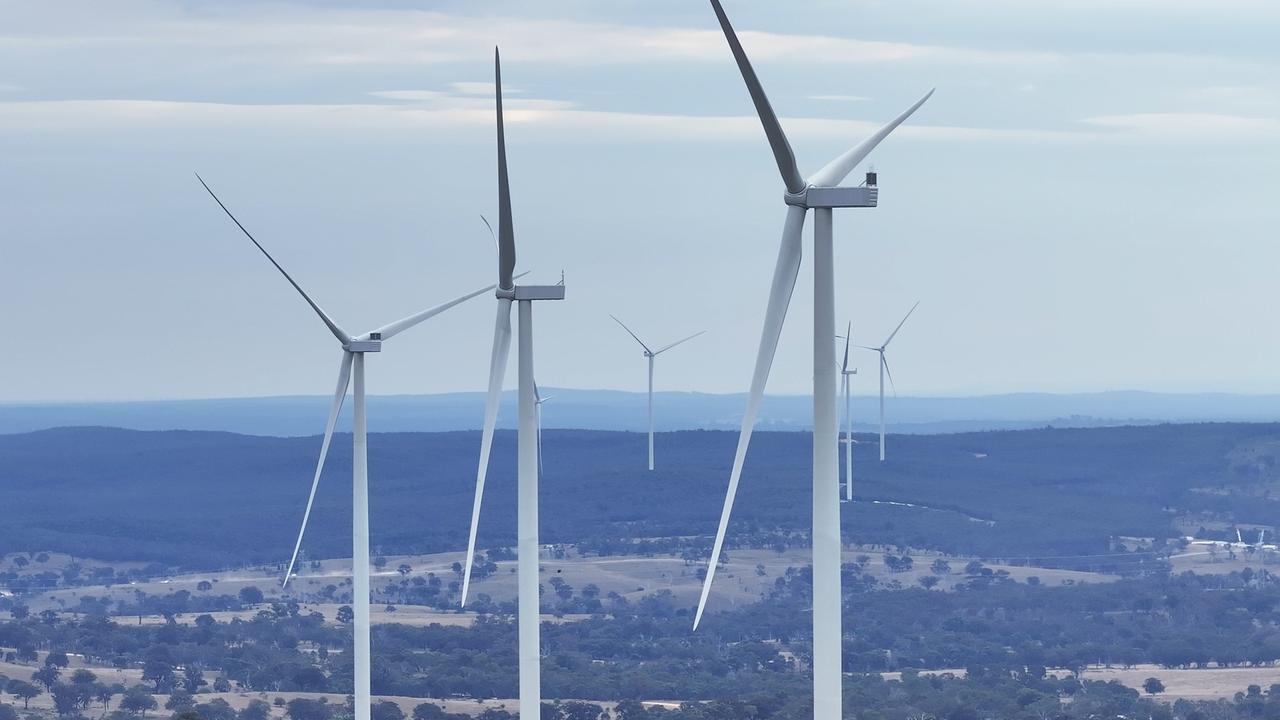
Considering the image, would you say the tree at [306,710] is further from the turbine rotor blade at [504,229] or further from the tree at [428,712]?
the turbine rotor blade at [504,229]

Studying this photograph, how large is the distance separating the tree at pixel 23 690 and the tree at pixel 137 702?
801cm

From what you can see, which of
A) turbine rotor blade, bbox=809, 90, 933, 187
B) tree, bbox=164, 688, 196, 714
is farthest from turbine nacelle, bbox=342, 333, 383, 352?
tree, bbox=164, 688, 196, 714

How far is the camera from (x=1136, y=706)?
15988cm

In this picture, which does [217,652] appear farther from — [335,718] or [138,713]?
[335,718]

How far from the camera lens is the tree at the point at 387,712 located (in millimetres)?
148375

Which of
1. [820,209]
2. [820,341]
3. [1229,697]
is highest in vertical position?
[820,209]

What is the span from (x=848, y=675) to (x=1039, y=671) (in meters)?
16.8

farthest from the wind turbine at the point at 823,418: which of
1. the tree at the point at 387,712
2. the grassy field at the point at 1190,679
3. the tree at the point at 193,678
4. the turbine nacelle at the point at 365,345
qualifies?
the grassy field at the point at 1190,679

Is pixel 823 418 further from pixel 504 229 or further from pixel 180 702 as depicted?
pixel 180 702

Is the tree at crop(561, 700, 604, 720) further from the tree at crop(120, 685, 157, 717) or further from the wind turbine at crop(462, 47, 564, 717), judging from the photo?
the wind turbine at crop(462, 47, 564, 717)

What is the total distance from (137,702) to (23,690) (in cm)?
1305

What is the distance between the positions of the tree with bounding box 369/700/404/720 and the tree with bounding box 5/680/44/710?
30955mm

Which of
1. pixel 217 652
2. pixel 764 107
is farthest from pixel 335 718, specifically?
pixel 764 107

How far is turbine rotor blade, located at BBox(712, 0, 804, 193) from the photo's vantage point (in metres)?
37.5
